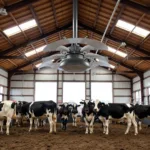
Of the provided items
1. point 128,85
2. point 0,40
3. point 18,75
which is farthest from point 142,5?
point 18,75

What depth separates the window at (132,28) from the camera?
39.8 ft

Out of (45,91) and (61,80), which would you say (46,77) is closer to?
(45,91)

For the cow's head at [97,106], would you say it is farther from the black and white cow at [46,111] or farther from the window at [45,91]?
the window at [45,91]

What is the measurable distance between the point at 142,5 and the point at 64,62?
632cm

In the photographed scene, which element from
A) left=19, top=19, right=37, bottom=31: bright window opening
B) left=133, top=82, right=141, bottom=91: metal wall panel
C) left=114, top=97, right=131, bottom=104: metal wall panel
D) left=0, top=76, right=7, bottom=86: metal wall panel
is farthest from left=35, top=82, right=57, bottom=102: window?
left=19, top=19, right=37, bottom=31: bright window opening

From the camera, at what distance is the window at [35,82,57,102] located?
74.1ft

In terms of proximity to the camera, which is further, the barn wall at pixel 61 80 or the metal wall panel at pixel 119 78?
the metal wall panel at pixel 119 78

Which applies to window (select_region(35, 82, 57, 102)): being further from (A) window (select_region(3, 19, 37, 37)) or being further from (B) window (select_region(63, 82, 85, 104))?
(A) window (select_region(3, 19, 37, 37))

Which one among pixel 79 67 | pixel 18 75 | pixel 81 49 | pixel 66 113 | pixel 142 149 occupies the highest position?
pixel 18 75

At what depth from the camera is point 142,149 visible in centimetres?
568

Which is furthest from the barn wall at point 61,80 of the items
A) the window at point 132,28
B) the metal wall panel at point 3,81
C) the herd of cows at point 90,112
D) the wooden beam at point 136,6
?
the wooden beam at point 136,6

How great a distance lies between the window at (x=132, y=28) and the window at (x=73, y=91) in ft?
35.6

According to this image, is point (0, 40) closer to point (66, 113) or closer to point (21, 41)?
point (21, 41)

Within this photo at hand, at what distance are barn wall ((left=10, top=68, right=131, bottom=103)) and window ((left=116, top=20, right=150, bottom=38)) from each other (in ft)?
33.4
